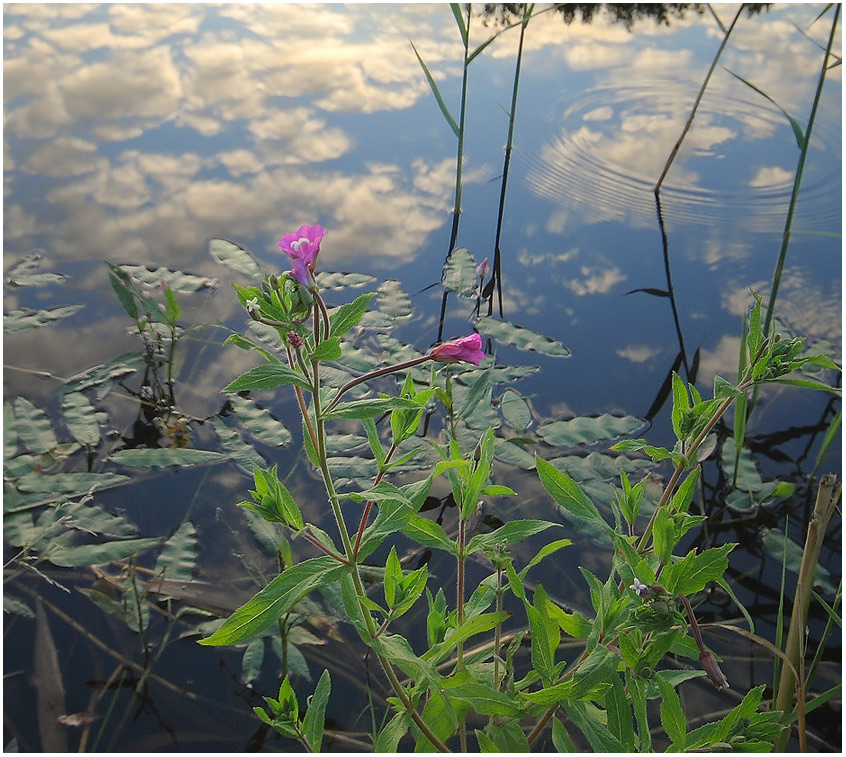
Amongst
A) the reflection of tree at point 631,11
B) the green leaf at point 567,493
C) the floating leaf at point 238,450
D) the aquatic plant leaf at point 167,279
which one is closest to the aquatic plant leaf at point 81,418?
the floating leaf at point 238,450

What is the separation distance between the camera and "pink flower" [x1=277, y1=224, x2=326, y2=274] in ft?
2.50

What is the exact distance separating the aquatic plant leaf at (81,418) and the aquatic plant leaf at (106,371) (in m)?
0.03

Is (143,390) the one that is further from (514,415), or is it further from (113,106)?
(113,106)

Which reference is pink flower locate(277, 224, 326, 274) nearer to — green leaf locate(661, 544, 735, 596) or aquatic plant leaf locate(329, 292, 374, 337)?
aquatic plant leaf locate(329, 292, 374, 337)

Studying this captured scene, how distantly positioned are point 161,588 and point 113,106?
2.10 metres

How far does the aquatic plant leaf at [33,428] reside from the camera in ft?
5.06

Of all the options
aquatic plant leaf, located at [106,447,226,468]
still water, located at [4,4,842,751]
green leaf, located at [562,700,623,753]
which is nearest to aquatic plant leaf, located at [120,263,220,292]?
still water, located at [4,4,842,751]

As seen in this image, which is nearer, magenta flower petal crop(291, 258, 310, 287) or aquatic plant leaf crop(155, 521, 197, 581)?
magenta flower petal crop(291, 258, 310, 287)

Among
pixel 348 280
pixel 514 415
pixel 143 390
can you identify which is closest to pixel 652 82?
pixel 348 280

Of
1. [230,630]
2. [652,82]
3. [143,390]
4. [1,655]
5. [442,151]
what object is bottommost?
[1,655]

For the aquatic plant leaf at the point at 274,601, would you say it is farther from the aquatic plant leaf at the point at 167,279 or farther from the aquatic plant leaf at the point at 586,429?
the aquatic plant leaf at the point at 167,279

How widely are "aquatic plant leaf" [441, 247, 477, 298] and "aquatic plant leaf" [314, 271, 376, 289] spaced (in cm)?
21

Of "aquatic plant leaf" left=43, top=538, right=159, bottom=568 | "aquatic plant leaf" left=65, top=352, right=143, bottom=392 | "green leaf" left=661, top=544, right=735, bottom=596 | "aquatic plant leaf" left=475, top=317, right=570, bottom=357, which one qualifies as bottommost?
"aquatic plant leaf" left=43, top=538, right=159, bottom=568

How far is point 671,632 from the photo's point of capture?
0.78 meters
